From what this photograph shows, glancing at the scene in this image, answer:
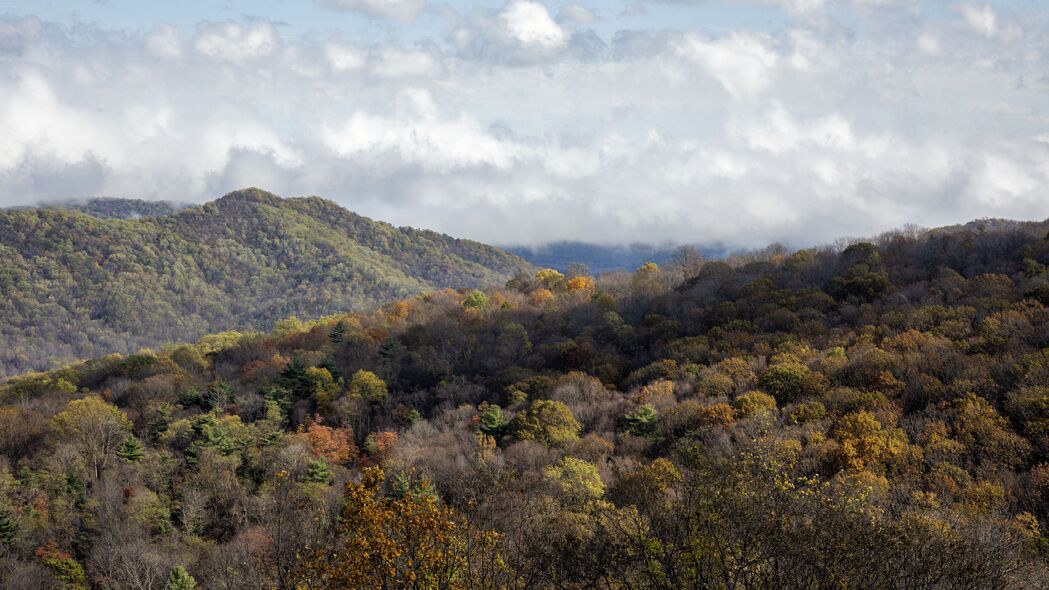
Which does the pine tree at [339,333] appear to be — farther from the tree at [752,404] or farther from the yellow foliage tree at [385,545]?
the yellow foliage tree at [385,545]

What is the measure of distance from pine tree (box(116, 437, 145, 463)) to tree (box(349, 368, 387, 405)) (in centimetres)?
2233

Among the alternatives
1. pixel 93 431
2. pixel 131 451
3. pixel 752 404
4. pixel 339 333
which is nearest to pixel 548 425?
pixel 752 404

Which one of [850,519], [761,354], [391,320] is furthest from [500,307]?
[850,519]

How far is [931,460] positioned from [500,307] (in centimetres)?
8974

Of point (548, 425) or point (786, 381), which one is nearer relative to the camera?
point (786, 381)

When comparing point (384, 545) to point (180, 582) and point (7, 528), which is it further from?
point (7, 528)

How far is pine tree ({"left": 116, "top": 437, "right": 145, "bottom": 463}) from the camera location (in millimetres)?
64812

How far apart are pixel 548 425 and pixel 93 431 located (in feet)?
147

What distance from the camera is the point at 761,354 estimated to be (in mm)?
67625

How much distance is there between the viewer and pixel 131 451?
65.1 meters

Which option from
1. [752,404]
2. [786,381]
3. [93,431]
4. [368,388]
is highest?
[786,381]

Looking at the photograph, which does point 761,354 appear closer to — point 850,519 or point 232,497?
point 232,497

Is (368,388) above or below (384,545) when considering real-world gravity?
below

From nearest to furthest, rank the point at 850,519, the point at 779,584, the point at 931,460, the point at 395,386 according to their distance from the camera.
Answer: the point at 779,584 → the point at 850,519 → the point at 931,460 → the point at 395,386
